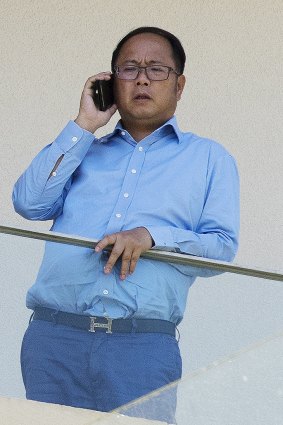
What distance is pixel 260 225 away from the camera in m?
5.48

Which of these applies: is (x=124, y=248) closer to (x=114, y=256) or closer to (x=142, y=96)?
(x=114, y=256)

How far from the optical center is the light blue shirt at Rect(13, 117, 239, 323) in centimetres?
334

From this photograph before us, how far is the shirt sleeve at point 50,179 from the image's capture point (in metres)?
3.58

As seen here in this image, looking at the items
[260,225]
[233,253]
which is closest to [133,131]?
[233,253]

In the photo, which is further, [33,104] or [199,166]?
[33,104]

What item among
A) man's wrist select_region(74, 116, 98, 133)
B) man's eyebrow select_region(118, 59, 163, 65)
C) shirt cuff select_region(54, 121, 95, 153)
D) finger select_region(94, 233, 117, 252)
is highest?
man's eyebrow select_region(118, 59, 163, 65)

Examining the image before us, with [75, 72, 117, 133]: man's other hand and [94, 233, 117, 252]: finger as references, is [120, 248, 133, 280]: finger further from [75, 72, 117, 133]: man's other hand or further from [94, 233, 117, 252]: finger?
[75, 72, 117, 133]: man's other hand

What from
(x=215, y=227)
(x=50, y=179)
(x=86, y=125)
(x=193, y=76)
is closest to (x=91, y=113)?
(x=86, y=125)

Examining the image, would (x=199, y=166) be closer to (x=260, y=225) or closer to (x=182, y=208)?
(x=182, y=208)

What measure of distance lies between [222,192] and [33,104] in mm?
2126

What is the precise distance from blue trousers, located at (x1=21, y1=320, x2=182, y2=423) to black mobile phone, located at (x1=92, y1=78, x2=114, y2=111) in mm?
694

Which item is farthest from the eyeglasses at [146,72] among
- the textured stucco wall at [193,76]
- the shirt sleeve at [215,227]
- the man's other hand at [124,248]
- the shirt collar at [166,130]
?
the textured stucco wall at [193,76]

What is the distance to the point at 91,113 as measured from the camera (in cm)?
376

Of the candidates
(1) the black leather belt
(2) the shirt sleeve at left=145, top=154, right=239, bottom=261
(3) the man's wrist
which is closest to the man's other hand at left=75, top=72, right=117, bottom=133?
(3) the man's wrist
